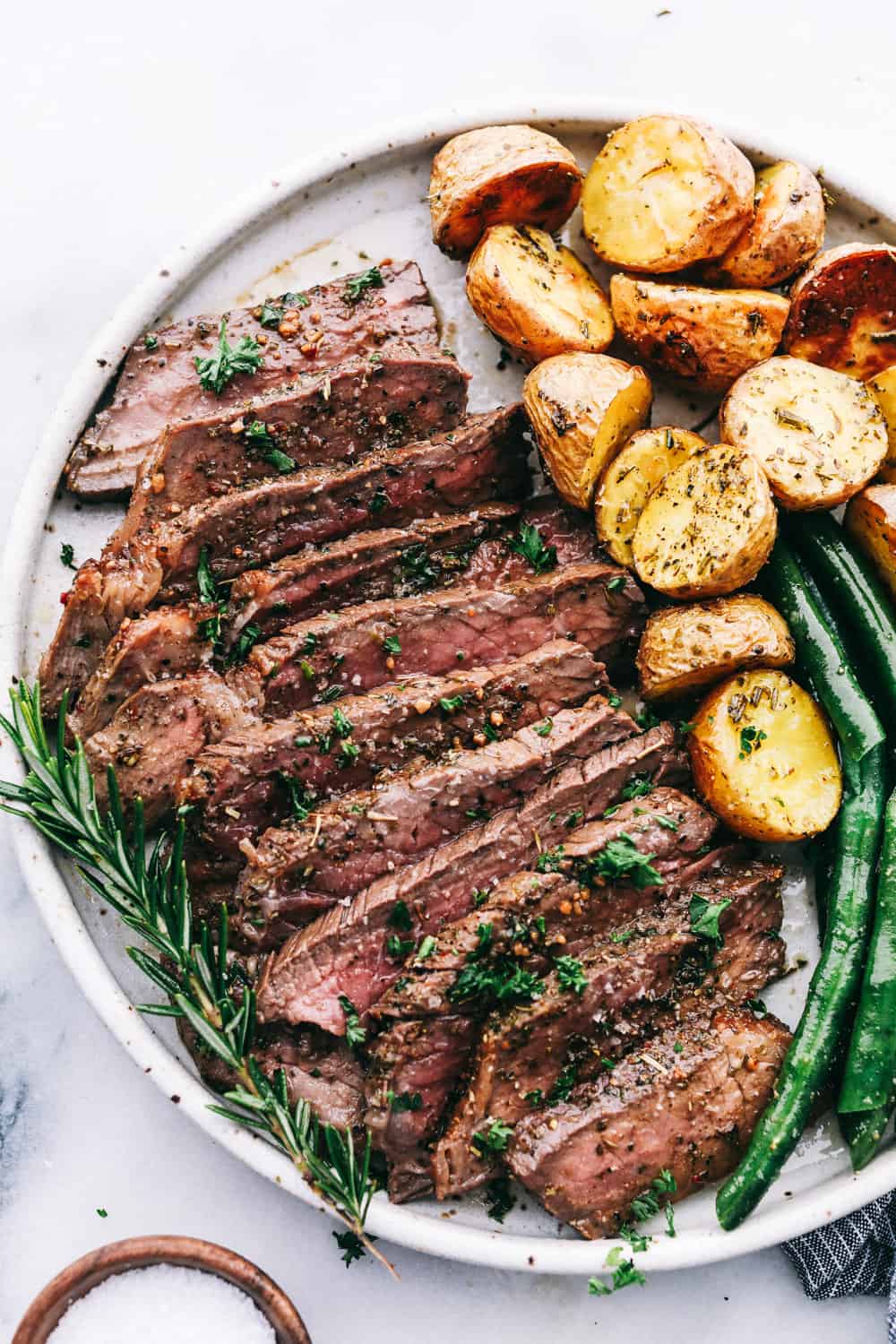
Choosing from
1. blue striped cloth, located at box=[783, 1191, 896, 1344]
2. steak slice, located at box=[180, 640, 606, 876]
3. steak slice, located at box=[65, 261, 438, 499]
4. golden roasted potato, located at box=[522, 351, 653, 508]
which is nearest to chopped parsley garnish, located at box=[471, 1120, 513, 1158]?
steak slice, located at box=[180, 640, 606, 876]

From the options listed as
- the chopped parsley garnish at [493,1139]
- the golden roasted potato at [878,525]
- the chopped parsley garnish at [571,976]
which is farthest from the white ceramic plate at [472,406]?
the chopped parsley garnish at [571,976]

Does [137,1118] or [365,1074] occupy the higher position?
[365,1074]

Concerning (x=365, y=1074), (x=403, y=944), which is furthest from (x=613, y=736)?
(x=365, y=1074)

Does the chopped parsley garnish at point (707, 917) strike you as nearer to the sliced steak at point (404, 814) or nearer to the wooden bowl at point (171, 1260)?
the sliced steak at point (404, 814)

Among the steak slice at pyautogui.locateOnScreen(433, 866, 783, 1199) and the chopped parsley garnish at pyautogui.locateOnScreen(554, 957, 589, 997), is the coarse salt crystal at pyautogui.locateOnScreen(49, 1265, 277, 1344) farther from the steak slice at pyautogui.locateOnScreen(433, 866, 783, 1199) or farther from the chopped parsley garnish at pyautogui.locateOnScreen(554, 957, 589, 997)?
the chopped parsley garnish at pyautogui.locateOnScreen(554, 957, 589, 997)

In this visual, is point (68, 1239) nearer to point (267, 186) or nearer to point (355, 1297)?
point (355, 1297)
